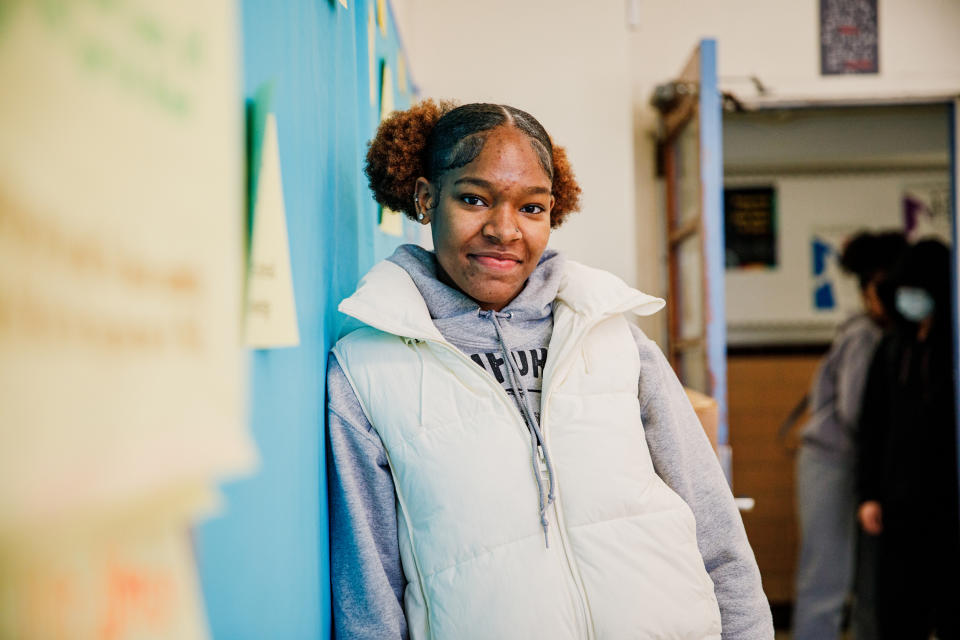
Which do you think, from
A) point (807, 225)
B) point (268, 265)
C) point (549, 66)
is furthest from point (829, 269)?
point (268, 265)

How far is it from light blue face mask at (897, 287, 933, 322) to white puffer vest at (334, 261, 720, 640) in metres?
1.90

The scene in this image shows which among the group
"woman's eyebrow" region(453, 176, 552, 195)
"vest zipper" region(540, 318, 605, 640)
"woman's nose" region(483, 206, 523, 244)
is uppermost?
"woman's eyebrow" region(453, 176, 552, 195)

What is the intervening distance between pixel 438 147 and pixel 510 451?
452mm

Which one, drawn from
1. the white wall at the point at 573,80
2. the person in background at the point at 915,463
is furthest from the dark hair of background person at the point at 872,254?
the white wall at the point at 573,80

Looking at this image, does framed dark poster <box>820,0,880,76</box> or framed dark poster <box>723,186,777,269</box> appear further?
framed dark poster <box>723,186,777,269</box>

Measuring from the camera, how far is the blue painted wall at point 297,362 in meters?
0.56

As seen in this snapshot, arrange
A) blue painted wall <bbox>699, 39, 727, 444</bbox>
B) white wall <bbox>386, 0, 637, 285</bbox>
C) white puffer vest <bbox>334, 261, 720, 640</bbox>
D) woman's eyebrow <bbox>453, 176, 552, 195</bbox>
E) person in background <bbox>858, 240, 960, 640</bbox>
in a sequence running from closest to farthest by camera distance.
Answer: white puffer vest <bbox>334, 261, 720, 640</bbox> < woman's eyebrow <bbox>453, 176, 552, 195</bbox> < blue painted wall <bbox>699, 39, 727, 444</bbox> < person in background <bbox>858, 240, 960, 640</bbox> < white wall <bbox>386, 0, 637, 285</bbox>

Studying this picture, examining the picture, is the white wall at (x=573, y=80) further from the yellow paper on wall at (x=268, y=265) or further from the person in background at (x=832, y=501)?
the yellow paper on wall at (x=268, y=265)

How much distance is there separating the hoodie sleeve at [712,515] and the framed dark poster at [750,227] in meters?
2.89

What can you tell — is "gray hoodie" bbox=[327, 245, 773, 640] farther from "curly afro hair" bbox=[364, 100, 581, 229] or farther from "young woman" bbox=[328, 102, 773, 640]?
"curly afro hair" bbox=[364, 100, 581, 229]

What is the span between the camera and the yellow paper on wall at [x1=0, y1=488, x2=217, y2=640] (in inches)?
11.3

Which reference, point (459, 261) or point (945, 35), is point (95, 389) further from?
point (945, 35)

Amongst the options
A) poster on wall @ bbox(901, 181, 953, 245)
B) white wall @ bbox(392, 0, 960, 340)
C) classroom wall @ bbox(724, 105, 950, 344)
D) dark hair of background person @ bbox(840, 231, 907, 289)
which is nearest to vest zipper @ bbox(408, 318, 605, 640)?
white wall @ bbox(392, 0, 960, 340)

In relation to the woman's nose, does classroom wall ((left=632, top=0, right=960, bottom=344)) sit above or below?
above
